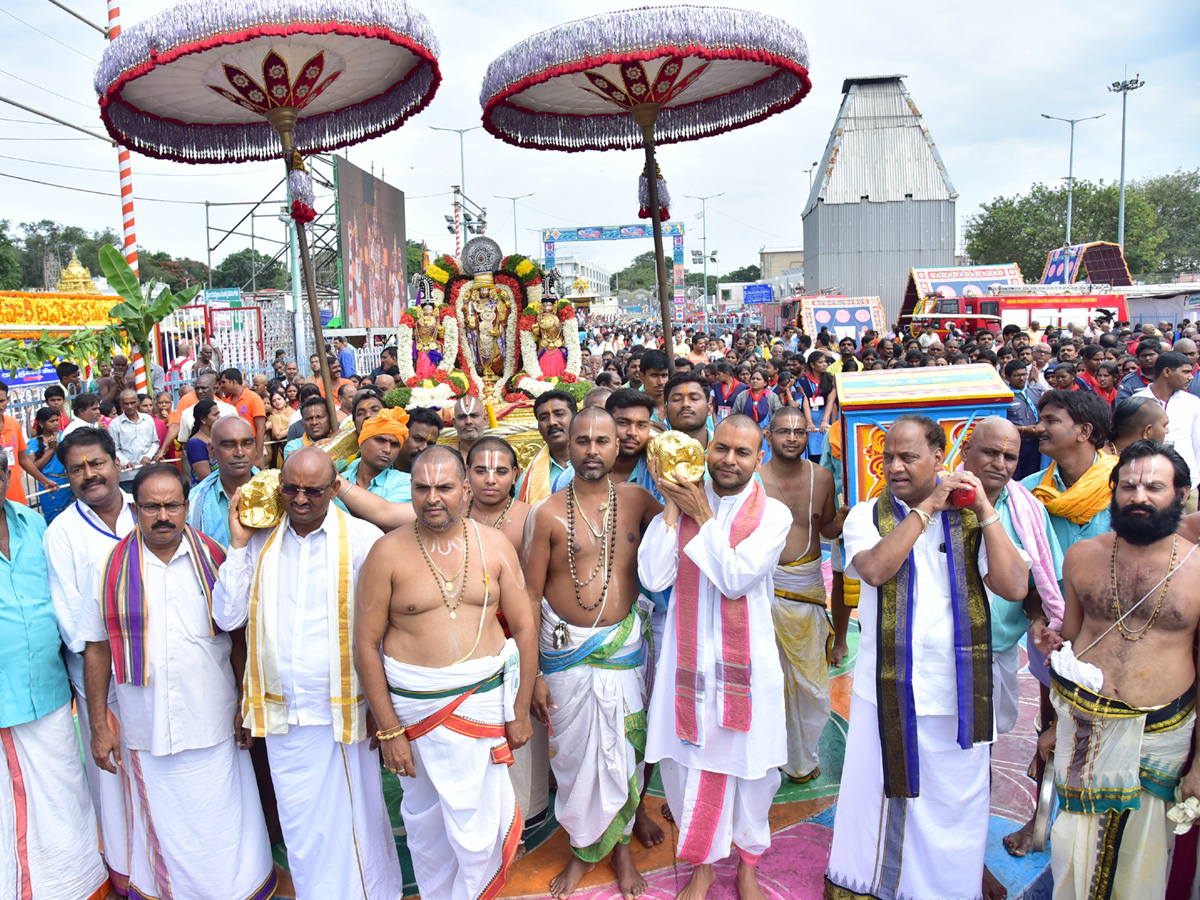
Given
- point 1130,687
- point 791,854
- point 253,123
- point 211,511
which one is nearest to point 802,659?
point 791,854

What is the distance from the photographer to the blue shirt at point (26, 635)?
286 centimetres

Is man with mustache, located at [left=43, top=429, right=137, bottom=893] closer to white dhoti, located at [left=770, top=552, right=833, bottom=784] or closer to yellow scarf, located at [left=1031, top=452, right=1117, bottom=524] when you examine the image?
white dhoti, located at [left=770, top=552, right=833, bottom=784]

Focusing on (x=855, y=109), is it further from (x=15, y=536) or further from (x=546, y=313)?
→ (x=15, y=536)

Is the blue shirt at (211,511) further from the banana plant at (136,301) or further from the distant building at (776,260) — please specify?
the distant building at (776,260)

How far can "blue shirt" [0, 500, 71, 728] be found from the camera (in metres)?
2.86

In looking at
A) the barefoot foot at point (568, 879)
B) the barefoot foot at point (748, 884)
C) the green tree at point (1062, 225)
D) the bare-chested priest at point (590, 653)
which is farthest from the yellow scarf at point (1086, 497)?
the green tree at point (1062, 225)

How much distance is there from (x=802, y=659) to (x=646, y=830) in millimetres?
1036

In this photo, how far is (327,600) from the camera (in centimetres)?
291

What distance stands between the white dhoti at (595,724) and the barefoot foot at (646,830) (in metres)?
0.25

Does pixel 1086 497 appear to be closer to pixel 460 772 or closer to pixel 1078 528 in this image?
pixel 1078 528

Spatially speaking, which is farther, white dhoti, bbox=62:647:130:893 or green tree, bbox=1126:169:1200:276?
green tree, bbox=1126:169:1200:276

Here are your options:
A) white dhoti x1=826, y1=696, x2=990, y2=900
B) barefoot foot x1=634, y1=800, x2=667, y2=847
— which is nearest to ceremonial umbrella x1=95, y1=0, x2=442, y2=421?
barefoot foot x1=634, y1=800, x2=667, y2=847

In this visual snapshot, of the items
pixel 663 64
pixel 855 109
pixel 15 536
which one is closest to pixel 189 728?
pixel 15 536

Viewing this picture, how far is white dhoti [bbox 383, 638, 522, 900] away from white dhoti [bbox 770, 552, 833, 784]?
146 cm
